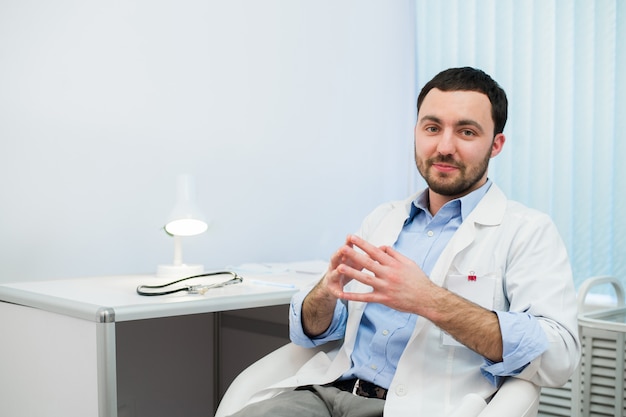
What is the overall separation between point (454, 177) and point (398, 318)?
35cm

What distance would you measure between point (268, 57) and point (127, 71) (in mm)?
600

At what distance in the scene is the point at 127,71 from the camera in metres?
2.12

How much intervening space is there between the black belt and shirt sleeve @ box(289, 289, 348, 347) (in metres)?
0.12

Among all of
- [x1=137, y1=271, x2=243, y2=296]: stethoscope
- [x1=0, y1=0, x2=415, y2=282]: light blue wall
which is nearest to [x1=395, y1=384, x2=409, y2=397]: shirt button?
[x1=137, y1=271, x2=243, y2=296]: stethoscope

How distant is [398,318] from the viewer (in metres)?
1.52

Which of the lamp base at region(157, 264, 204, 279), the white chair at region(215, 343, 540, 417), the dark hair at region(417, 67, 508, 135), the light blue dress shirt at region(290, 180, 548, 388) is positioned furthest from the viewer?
the lamp base at region(157, 264, 204, 279)

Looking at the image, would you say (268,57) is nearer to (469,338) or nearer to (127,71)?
(127,71)

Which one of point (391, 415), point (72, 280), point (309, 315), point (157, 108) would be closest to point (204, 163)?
point (157, 108)

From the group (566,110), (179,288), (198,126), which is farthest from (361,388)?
(566,110)

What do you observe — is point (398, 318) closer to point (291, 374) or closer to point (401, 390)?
point (401, 390)

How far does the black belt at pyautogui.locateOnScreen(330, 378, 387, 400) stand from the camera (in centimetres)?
147

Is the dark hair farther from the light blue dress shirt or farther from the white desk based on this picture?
the white desk

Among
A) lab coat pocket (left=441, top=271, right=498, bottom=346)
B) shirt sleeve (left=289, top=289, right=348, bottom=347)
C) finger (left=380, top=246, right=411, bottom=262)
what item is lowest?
shirt sleeve (left=289, top=289, right=348, bottom=347)

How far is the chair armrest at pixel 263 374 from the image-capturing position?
1.51m
